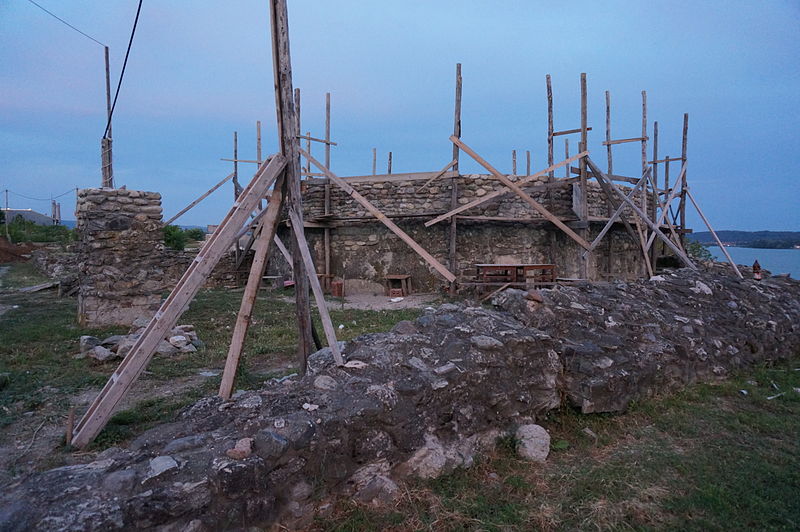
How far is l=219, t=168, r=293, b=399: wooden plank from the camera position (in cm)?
382

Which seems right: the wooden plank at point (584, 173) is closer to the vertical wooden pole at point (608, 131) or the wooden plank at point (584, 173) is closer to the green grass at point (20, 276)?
the vertical wooden pole at point (608, 131)

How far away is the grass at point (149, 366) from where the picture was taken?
4605 mm

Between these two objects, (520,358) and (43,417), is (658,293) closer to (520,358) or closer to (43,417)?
(520,358)

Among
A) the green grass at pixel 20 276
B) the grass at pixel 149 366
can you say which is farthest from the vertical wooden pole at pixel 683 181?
the green grass at pixel 20 276

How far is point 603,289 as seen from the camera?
6.01 meters

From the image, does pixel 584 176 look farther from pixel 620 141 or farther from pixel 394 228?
pixel 394 228

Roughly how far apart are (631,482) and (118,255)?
28.5 ft

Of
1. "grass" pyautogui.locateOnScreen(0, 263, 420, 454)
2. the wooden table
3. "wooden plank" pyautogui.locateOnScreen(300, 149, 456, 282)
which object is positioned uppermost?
"wooden plank" pyautogui.locateOnScreen(300, 149, 456, 282)

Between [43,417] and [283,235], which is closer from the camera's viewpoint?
[43,417]

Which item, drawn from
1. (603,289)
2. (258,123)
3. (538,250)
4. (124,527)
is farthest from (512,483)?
(258,123)

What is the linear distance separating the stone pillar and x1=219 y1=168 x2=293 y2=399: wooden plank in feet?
19.1

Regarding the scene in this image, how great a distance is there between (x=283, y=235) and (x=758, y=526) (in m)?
14.8

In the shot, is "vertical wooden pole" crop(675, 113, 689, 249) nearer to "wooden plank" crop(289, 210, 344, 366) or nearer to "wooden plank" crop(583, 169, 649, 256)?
"wooden plank" crop(583, 169, 649, 256)

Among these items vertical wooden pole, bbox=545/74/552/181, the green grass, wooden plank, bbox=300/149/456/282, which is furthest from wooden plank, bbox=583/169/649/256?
the green grass
